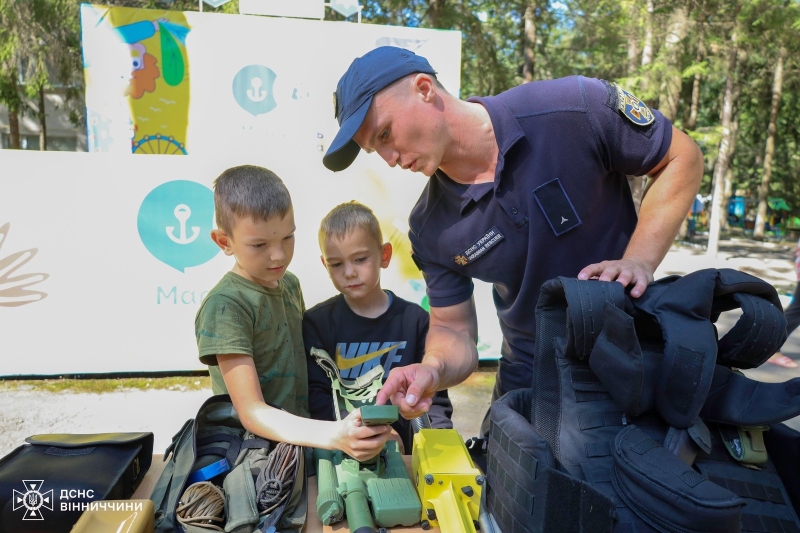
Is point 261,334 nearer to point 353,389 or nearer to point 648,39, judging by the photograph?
point 353,389

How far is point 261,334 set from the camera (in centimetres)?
169

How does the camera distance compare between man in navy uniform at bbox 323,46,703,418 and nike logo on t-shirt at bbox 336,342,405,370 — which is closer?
man in navy uniform at bbox 323,46,703,418

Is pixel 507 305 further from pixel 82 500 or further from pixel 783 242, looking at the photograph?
pixel 783 242

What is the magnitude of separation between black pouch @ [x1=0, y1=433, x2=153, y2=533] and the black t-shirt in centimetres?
67

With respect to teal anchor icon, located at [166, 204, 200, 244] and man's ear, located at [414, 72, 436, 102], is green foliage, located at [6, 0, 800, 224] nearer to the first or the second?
teal anchor icon, located at [166, 204, 200, 244]

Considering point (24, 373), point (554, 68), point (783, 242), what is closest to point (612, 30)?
point (554, 68)

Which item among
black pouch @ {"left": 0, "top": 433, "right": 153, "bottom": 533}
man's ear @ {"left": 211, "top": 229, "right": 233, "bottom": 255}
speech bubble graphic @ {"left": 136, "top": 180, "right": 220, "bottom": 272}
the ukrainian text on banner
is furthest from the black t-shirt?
the ukrainian text on banner

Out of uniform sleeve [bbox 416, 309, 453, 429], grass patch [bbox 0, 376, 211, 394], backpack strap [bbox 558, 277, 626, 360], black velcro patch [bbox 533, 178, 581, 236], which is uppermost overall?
black velcro patch [bbox 533, 178, 581, 236]

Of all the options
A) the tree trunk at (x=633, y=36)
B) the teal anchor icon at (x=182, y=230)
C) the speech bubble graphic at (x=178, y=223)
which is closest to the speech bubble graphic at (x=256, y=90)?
the speech bubble graphic at (x=178, y=223)

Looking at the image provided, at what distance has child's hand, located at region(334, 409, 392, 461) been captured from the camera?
125 centimetres

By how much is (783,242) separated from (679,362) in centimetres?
1850

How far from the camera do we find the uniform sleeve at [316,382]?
193cm

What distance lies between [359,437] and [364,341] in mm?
851

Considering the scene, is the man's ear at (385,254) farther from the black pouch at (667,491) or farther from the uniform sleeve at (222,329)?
the black pouch at (667,491)
